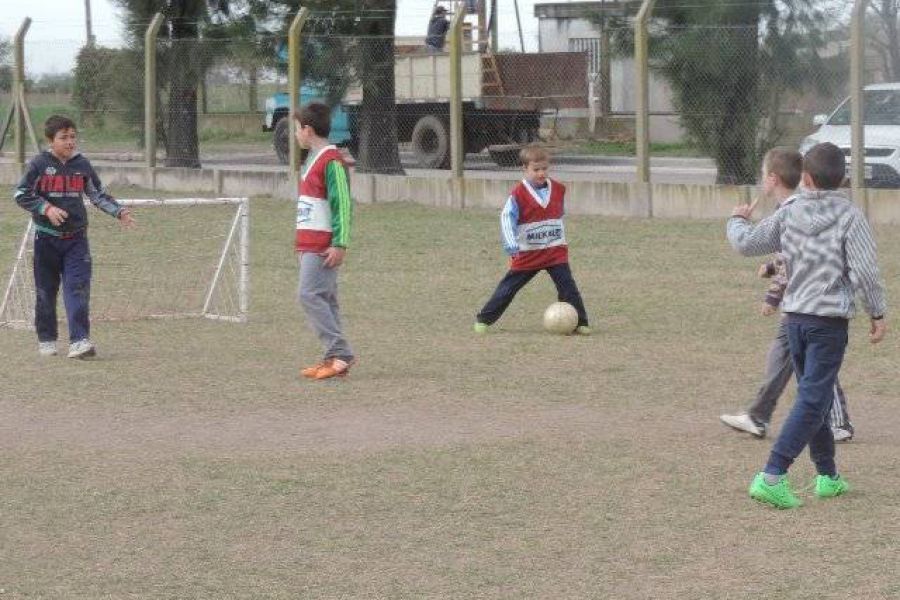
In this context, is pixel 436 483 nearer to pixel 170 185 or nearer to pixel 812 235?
pixel 812 235

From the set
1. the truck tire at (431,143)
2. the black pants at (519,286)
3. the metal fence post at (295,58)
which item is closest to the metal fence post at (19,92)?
the metal fence post at (295,58)

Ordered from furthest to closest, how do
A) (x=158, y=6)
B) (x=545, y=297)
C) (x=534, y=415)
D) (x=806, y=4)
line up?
(x=158, y=6)
(x=806, y=4)
(x=545, y=297)
(x=534, y=415)

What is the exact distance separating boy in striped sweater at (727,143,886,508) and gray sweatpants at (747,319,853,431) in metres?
1.08

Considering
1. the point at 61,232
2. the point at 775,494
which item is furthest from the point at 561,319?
the point at 775,494

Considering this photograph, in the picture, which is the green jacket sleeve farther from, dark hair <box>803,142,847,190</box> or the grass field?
dark hair <box>803,142,847,190</box>

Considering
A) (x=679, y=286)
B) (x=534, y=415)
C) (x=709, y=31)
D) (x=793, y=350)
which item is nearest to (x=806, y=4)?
(x=709, y=31)

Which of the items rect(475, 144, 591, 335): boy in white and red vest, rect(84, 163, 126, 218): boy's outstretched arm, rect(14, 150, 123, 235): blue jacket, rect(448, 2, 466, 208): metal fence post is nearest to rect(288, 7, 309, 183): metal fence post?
rect(448, 2, 466, 208): metal fence post

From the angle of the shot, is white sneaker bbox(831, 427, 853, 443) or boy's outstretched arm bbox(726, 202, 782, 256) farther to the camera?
white sneaker bbox(831, 427, 853, 443)

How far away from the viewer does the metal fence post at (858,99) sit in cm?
1655

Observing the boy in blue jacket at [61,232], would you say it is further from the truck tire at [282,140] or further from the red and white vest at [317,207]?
the truck tire at [282,140]

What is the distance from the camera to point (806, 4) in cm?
1792

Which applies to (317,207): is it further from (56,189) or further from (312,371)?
(56,189)

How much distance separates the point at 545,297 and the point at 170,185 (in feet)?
38.4

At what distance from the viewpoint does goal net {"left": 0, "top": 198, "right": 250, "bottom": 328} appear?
1191 cm
